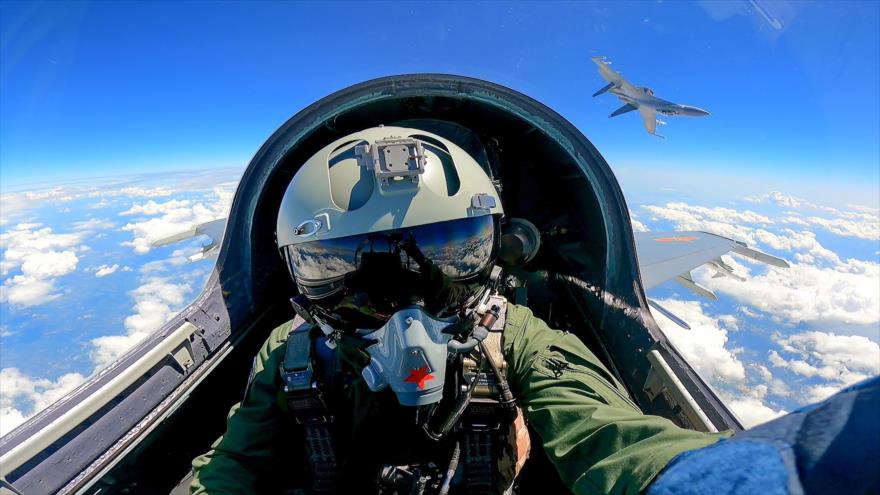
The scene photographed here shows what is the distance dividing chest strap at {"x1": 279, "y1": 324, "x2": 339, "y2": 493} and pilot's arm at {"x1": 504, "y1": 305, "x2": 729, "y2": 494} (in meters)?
0.77

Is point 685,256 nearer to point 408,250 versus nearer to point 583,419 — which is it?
point 583,419

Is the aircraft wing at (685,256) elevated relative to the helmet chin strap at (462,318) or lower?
lower

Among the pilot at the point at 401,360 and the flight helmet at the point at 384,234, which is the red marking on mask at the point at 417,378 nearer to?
the pilot at the point at 401,360

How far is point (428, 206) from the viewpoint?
4.42 ft

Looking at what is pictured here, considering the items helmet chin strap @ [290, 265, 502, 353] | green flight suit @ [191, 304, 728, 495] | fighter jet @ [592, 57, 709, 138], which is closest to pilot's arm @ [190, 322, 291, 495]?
green flight suit @ [191, 304, 728, 495]

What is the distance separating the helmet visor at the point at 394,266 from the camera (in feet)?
4.35

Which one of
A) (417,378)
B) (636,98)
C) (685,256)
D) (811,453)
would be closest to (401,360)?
(417,378)

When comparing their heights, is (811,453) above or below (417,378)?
above

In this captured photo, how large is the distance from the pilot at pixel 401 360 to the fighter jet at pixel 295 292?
38 centimetres

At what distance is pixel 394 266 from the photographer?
1.33m

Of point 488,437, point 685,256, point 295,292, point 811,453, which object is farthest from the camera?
point 685,256

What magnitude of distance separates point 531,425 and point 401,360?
23.3 inches

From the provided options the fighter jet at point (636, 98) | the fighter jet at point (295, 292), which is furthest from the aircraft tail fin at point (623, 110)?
the fighter jet at point (295, 292)

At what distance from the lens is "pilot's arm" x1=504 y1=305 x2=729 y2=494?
2.96 feet
